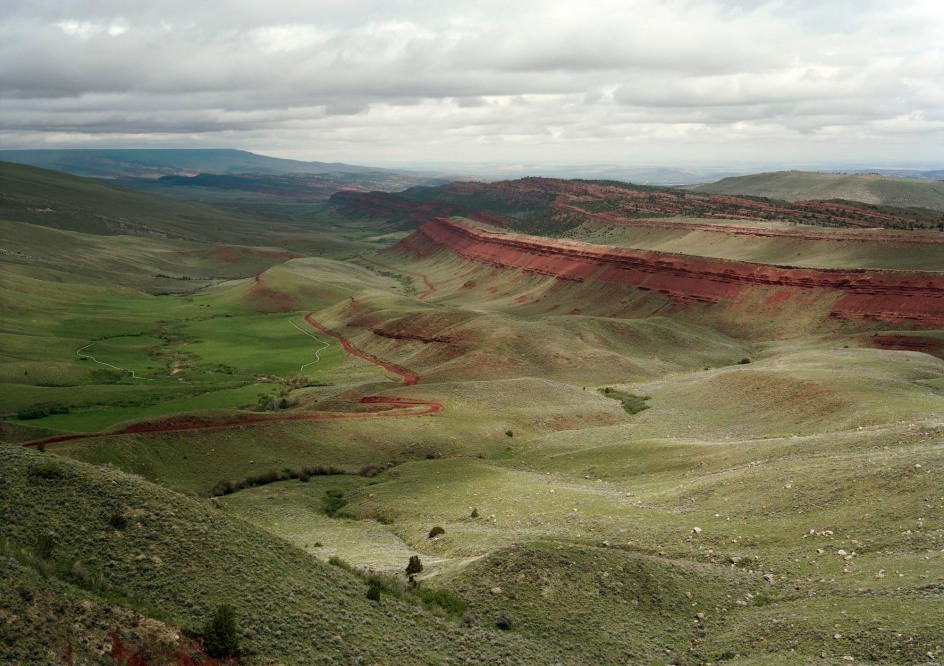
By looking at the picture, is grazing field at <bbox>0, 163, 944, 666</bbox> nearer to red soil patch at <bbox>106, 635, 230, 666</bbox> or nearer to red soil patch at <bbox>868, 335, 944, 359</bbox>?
red soil patch at <bbox>106, 635, 230, 666</bbox>

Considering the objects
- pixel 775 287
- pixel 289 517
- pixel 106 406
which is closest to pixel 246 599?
pixel 289 517

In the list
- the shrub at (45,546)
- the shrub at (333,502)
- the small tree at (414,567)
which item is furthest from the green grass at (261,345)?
the shrub at (45,546)

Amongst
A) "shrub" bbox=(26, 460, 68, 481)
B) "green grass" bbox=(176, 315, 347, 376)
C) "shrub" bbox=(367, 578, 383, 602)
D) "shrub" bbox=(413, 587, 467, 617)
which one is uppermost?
"shrub" bbox=(26, 460, 68, 481)

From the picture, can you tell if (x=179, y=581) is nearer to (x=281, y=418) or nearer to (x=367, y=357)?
(x=281, y=418)

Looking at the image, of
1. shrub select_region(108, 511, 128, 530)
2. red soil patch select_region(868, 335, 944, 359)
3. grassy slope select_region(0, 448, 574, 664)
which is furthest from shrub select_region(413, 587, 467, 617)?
red soil patch select_region(868, 335, 944, 359)

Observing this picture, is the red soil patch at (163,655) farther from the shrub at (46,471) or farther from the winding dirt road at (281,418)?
the winding dirt road at (281,418)

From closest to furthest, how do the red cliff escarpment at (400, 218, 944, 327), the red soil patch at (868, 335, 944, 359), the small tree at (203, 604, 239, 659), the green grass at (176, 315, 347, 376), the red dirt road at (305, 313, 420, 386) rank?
the small tree at (203, 604, 239, 659) → the red dirt road at (305, 313, 420, 386) → the red soil patch at (868, 335, 944, 359) → the green grass at (176, 315, 347, 376) → the red cliff escarpment at (400, 218, 944, 327)
